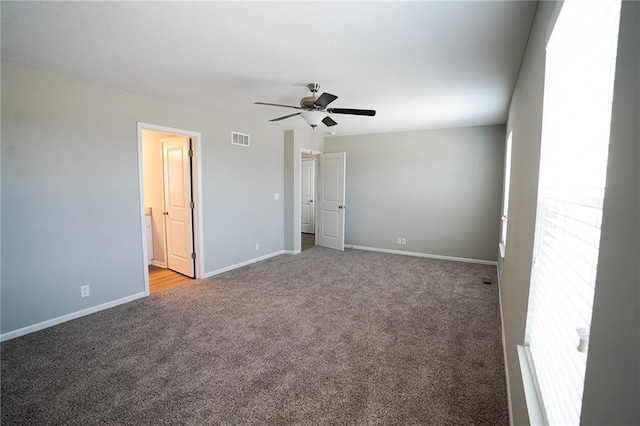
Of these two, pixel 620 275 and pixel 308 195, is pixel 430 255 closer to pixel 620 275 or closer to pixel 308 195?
pixel 308 195

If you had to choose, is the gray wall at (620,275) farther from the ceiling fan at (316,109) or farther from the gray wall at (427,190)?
the gray wall at (427,190)

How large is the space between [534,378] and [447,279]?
3324 mm

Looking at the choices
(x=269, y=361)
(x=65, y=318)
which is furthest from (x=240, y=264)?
(x=269, y=361)

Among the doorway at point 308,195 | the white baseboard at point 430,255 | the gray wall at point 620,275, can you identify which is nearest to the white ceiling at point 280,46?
the gray wall at point 620,275

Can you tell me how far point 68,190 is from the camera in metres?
3.08

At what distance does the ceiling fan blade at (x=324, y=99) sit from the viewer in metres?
2.72

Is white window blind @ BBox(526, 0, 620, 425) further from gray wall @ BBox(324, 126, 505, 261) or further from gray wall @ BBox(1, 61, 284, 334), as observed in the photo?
gray wall @ BBox(324, 126, 505, 261)

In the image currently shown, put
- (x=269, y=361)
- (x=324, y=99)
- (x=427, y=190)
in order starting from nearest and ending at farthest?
(x=269, y=361) < (x=324, y=99) < (x=427, y=190)

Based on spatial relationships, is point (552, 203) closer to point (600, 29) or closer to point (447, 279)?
point (600, 29)

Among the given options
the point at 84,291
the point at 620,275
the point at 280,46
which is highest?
the point at 280,46

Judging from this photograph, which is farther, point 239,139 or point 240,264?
point 240,264

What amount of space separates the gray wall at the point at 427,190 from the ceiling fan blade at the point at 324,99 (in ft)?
11.0

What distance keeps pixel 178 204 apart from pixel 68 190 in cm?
163

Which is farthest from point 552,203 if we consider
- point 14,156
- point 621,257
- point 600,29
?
point 14,156
